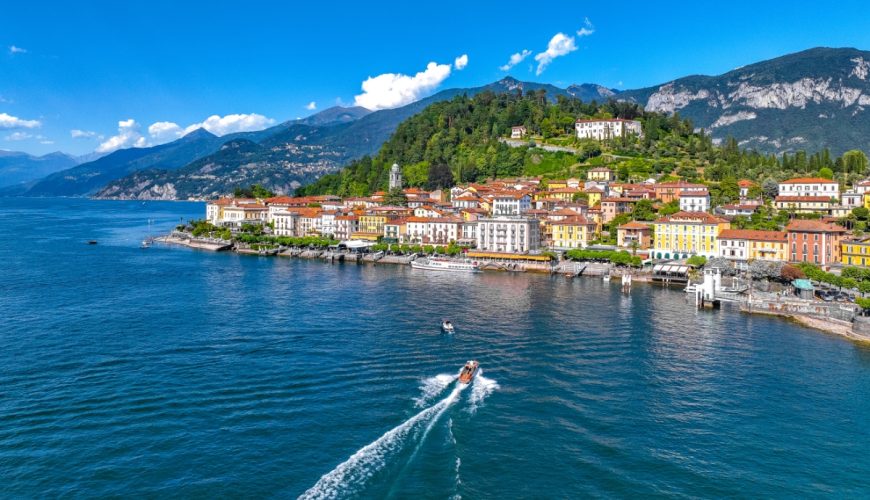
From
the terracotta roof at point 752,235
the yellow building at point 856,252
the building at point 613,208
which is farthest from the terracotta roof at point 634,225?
the yellow building at point 856,252

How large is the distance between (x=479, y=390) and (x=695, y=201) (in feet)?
165

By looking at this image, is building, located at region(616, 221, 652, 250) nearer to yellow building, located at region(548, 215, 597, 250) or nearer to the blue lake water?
yellow building, located at region(548, 215, 597, 250)

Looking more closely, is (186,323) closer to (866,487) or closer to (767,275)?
(866,487)

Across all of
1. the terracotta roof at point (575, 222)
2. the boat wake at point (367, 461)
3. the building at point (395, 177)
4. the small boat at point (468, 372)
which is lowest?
the boat wake at point (367, 461)

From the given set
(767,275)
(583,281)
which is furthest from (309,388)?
(767,275)

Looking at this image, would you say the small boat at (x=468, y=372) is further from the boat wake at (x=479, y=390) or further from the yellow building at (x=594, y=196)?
the yellow building at (x=594, y=196)

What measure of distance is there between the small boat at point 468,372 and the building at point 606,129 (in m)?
77.2

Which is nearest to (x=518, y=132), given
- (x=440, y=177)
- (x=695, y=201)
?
(x=440, y=177)

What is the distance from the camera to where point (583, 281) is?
165 ft

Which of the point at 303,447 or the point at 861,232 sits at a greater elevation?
the point at 861,232

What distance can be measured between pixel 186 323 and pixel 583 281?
31362mm

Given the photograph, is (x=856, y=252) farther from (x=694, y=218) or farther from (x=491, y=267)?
(x=491, y=267)

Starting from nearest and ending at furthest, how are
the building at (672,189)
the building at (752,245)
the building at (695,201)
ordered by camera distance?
the building at (752,245), the building at (695,201), the building at (672,189)

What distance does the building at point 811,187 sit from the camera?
62.3m
